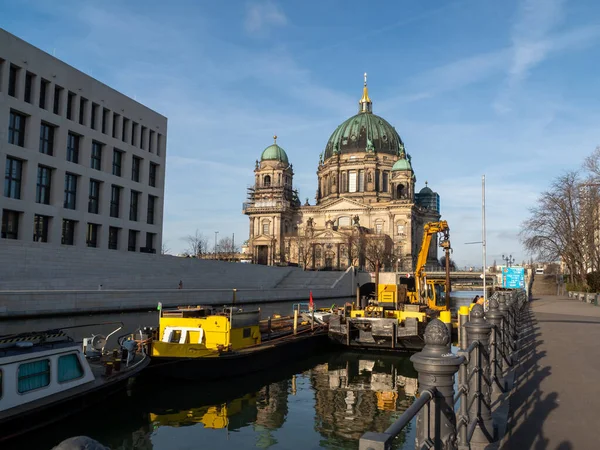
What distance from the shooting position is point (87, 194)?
4762 centimetres

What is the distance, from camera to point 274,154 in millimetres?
116750

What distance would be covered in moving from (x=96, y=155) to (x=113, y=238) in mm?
8004

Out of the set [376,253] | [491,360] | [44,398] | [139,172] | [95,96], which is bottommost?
[44,398]

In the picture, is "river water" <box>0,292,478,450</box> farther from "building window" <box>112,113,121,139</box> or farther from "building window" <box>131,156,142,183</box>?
"building window" <box>131,156,142,183</box>

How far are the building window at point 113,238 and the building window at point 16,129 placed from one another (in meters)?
12.4

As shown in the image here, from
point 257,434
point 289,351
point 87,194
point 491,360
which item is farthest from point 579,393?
point 87,194

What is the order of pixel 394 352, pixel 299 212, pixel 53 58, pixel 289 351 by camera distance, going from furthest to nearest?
pixel 299 212, pixel 53 58, pixel 394 352, pixel 289 351

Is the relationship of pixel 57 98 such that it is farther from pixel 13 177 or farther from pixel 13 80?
pixel 13 177

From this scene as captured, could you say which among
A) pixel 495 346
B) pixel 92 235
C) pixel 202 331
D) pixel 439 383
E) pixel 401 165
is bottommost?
pixel 202 331

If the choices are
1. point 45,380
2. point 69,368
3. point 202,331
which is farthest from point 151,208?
point 45,380

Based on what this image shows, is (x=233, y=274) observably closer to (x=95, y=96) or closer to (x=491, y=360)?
(x=95, y=96)

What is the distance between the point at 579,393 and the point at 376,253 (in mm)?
83838

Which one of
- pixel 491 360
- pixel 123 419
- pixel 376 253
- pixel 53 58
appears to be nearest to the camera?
pixel 491 360

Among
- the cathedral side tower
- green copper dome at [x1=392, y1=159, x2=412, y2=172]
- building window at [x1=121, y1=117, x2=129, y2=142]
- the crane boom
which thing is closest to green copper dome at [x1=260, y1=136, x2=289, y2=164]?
the cathedral side tower
